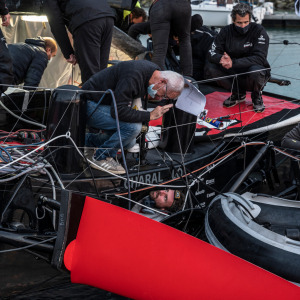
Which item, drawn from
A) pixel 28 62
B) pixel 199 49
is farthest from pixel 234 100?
pixel 28 62

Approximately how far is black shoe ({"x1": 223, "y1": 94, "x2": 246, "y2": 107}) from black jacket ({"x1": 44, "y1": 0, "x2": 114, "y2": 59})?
5.57 feet

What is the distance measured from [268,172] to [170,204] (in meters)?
0.99

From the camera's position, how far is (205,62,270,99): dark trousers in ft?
17.5

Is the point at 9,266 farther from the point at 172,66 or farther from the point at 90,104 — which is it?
the point at 172,66

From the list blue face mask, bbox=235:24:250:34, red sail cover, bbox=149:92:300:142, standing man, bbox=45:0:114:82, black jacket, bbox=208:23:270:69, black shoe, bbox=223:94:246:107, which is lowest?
red sail cover, bbox=149:92:300:142

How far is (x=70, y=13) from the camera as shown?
4.47 meters

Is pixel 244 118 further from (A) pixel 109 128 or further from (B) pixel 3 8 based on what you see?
(B) pixel 3 8

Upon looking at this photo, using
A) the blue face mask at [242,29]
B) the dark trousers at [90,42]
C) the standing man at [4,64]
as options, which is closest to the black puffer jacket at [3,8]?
the standing man at [4,64]

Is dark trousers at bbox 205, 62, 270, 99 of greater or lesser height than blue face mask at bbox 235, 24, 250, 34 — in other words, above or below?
below

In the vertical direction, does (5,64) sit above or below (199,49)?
above

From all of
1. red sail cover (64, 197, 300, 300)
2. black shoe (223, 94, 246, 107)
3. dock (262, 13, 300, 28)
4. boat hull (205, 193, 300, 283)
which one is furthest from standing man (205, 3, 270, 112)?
dock (262, 13, 300, 28)

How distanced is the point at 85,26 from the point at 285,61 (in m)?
10.5

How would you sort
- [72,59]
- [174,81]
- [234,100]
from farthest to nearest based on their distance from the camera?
[234,100], [72,59], [174,81]

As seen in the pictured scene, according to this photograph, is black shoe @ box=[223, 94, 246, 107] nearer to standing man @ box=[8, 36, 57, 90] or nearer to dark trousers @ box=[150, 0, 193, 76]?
dark trousers @ box=[150, 0, 193, 76]
